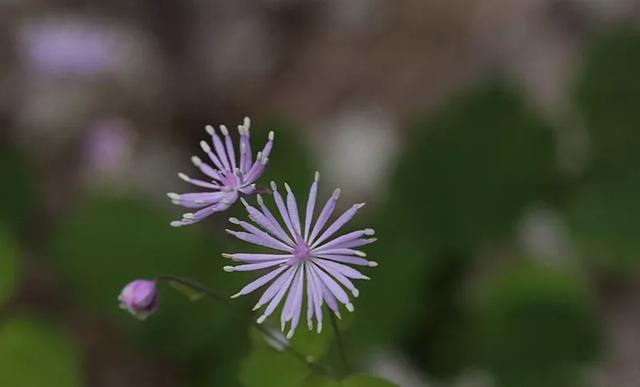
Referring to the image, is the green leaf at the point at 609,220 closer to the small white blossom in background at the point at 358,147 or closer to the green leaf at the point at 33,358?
the small white blossom in background at the point at 358,147

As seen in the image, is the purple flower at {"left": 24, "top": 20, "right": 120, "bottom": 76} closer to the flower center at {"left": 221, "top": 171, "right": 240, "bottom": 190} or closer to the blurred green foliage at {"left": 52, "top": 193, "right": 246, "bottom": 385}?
the blurred green foliage at {"left": 52, "top": 193, "right": 246, "bottom": 385}

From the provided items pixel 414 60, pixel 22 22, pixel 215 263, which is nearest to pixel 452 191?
pixel 215 263

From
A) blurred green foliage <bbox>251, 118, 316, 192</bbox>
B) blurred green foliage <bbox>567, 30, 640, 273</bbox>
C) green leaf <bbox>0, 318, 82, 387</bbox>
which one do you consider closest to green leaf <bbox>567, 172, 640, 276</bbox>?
blurred green foliage <bbox>567, 30, 640, 273</bbox>

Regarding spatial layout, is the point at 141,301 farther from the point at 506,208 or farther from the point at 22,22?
the point at 22,22

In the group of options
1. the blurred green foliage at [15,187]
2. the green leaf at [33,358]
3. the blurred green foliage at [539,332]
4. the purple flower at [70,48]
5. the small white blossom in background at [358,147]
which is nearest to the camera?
the green leaf at [33,358]

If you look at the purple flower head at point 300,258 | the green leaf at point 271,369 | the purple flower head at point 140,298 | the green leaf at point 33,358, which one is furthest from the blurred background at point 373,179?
the purple flower head at point 300,258
